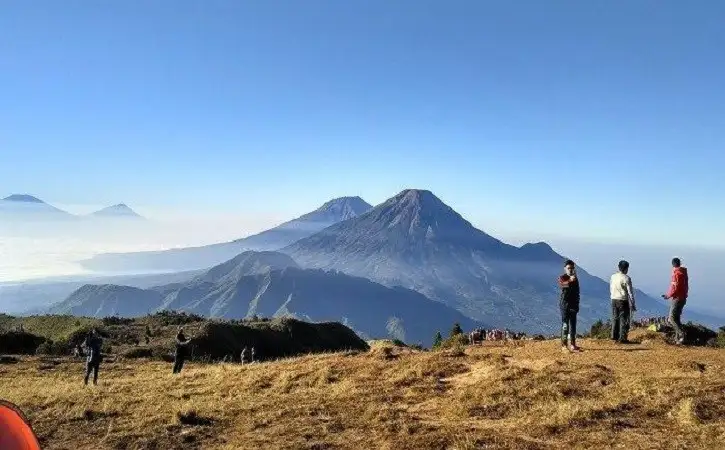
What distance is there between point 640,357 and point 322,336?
2177 inches

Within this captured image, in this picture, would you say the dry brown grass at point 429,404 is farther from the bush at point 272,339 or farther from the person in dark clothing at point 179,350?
the bush at point 272,339

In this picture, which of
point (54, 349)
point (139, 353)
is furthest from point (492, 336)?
point (54, 349)

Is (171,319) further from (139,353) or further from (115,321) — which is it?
(139,353)

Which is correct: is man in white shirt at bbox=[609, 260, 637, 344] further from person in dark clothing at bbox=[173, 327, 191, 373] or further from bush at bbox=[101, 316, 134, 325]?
bush at bbox=[101, 316, 134, 325]

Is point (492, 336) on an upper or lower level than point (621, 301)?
lower

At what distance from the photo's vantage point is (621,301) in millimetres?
17141

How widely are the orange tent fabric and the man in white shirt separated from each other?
1488cm

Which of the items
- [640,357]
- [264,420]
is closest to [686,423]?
[640,357]

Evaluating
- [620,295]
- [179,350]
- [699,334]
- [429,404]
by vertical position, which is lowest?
[179,350]

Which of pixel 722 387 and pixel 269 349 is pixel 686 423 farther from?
pixel 269 349

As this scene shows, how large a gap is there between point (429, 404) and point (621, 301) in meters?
7.17

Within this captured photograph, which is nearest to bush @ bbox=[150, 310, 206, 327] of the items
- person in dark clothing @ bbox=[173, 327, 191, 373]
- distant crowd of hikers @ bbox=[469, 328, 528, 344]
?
person in dark clothing @ bbox=[173, 327, 191, 373]

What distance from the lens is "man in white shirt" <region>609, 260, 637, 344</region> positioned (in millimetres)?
16906

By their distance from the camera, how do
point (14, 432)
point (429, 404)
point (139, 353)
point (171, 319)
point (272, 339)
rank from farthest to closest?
point (171, 319)
point (272, 339)
point (139, 353)
point (429, 404)
point (14, 432)
